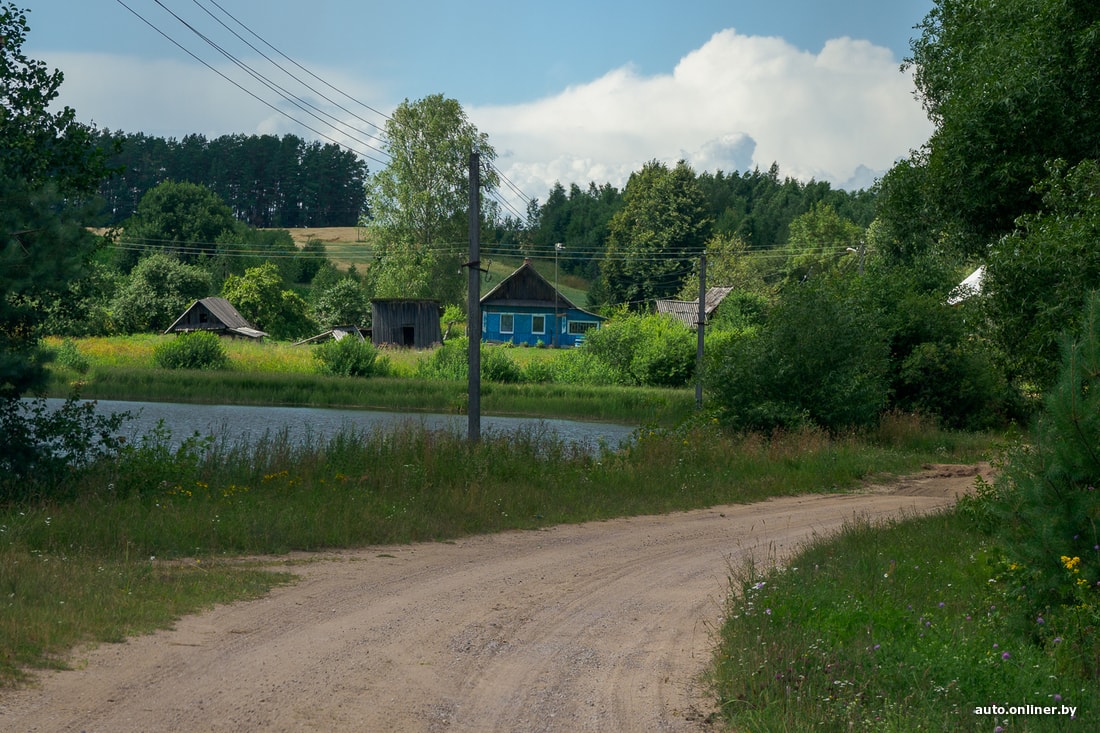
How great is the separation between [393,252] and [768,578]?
62985mm

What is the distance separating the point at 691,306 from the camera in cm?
8144

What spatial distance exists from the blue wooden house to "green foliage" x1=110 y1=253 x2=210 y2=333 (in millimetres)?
23798

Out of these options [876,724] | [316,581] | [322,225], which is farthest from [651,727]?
[322,225]

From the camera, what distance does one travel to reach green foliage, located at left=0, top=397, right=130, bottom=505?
13016mm

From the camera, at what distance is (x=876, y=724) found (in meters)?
5.88

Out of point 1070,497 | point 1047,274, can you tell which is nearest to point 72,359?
point 1047,274

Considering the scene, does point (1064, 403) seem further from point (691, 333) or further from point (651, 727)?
point (691, 333)

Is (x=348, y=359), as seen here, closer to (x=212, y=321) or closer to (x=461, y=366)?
(x=461, y=366)

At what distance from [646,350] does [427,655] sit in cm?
5055

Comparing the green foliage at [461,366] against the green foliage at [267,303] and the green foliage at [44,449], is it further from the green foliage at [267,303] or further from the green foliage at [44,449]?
the green foliage at [44,449]

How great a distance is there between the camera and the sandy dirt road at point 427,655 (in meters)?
6.35

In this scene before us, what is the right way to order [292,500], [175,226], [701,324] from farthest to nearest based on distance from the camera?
[175,226] → [701,324] → [292,500]

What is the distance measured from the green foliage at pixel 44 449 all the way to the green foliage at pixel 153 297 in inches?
2630

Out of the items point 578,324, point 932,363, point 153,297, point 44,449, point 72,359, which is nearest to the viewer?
point 44,449
